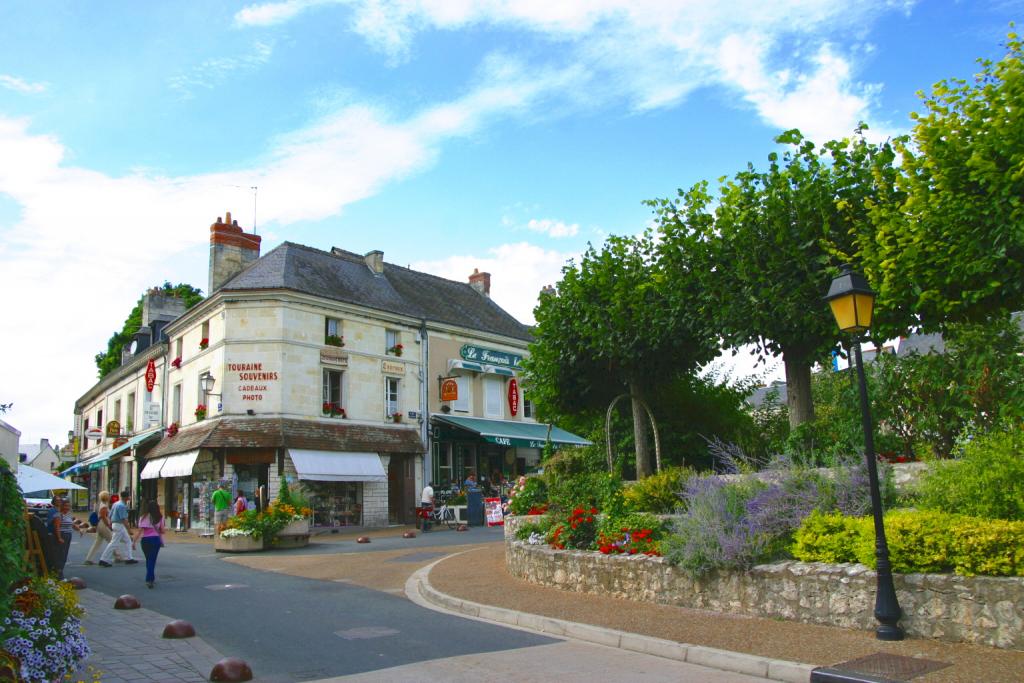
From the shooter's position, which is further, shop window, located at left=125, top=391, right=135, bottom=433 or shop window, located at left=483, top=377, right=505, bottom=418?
shop window, located at left=125, top=391, right=135, bottom=433

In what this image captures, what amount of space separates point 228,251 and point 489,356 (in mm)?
10482

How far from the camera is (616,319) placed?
14.0 meters

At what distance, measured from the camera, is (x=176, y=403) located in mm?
28484

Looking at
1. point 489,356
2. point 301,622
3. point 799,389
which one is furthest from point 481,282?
point 301,622

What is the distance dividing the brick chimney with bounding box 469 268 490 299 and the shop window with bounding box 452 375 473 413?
7585mm

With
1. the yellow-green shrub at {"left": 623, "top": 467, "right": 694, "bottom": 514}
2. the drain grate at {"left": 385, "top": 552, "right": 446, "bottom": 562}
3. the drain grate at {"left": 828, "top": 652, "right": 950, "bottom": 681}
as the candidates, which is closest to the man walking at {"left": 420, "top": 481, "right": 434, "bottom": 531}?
the drain grate at {"left": 385, "top": 552, "right": 446, "bottom": 562}

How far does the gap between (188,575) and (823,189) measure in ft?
39.0

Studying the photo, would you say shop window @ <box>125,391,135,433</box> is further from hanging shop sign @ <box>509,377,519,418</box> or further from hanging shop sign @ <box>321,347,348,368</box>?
hanging shop sign @ <box>509,377,519,418</box>

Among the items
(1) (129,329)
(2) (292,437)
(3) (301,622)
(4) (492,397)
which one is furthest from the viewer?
(1) (129,329)

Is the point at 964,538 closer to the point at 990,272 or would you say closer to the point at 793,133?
the point at 990,272

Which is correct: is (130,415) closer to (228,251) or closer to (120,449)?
(120,449)

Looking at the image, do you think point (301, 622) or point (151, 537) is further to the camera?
point (151, 537)

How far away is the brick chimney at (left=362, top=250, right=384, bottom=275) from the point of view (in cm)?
3067

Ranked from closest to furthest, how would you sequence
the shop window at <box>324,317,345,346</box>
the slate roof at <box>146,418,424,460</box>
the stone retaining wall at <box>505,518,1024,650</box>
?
the stone retaining wall at <box>505,518,1024,650</box> < the slate roof at <box>146,418,424,460</box> < the shop window at <box>324,317,345,346</box>
